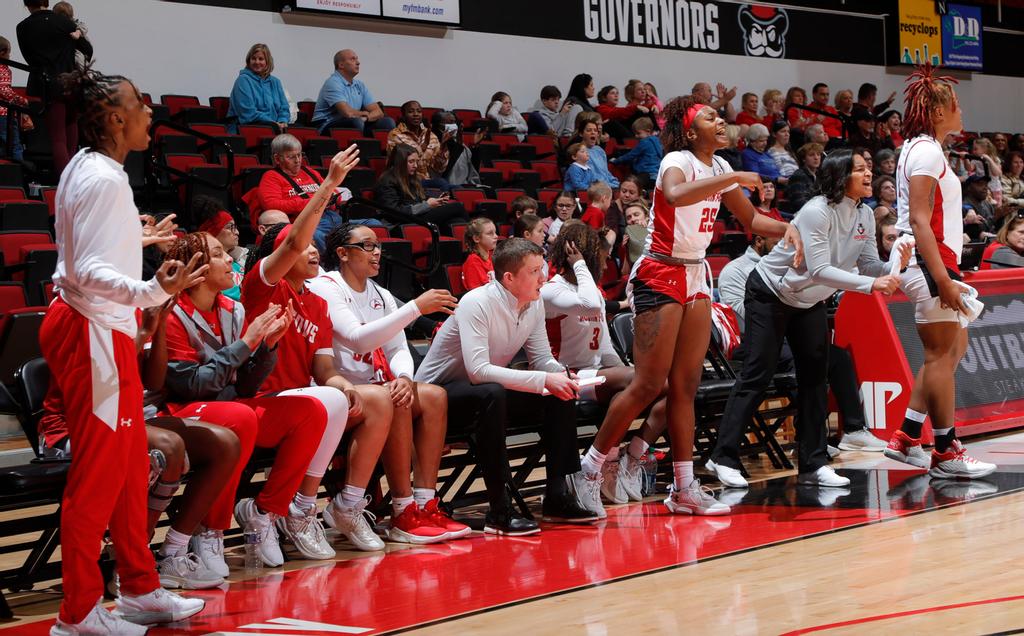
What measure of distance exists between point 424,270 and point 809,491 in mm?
3833

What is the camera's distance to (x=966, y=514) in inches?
182

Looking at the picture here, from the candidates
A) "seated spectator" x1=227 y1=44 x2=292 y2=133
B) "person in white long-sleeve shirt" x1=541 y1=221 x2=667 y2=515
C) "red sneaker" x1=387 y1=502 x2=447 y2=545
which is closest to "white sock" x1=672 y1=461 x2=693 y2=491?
"person in white long-sleeve shirt" x1=541 y1=221 x2=667 y2=515

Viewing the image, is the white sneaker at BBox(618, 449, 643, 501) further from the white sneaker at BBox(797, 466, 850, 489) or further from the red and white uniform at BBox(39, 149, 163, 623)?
the red and white uniform at BBox(39, 149, 163, 623)

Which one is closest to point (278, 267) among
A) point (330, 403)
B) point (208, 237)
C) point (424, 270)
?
→ point (208, 237)

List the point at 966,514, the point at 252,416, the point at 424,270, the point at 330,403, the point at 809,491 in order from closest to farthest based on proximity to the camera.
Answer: the point at 252,416 < the point at 330,403 < the point at 966,514 < the point at 809,491 < the point at 424,270

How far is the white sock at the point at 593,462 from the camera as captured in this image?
16.8 feet

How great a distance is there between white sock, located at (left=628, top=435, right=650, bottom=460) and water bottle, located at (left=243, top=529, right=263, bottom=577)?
6.26 feet

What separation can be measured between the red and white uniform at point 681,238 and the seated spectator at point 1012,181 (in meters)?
10.4

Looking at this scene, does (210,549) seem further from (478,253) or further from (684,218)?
(478,253)

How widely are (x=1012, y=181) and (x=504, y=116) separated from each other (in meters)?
7.02

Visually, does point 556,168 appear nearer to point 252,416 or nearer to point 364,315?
point 364,315

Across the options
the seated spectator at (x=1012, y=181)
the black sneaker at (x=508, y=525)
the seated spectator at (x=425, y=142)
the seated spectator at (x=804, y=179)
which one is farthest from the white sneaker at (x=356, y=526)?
the seated spectator at (x=1012, y=181)

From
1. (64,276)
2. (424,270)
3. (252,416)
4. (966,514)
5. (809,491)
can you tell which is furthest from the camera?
(424,270)

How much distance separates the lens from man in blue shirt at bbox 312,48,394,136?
10977 mm
